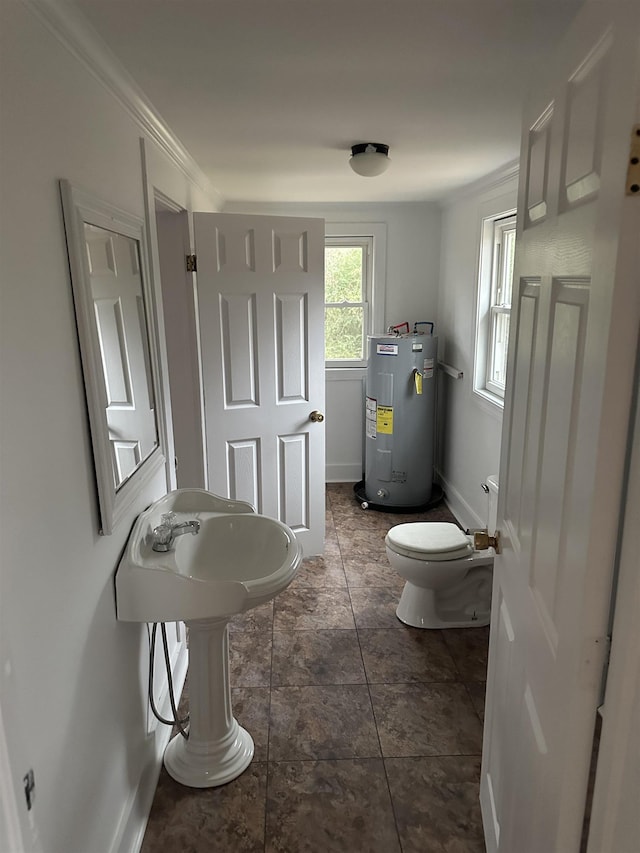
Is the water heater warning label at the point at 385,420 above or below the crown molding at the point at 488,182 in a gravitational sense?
below

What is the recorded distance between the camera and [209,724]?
1941 mm

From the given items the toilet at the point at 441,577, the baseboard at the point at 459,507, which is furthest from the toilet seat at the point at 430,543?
the baseboard at the point at 459,507

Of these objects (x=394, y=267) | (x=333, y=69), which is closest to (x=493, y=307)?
(x=394, y=267)

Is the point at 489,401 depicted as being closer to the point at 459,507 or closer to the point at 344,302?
the point at 459,507

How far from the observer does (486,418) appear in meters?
3.46

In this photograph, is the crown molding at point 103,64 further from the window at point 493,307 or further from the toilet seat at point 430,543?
the toilet seat at point 430,543

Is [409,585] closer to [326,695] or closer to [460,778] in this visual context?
[326,695]

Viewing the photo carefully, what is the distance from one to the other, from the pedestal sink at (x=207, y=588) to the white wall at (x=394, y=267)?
99.3 inches

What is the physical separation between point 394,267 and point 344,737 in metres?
3.28

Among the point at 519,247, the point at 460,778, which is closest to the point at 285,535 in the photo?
the point at 460,778

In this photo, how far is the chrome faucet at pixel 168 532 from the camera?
69.2 inches

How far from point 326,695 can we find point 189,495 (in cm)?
97

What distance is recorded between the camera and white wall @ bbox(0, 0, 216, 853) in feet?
3.35

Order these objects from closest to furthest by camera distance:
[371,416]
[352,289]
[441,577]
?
[441,577]
[371,416]
[352,289]
